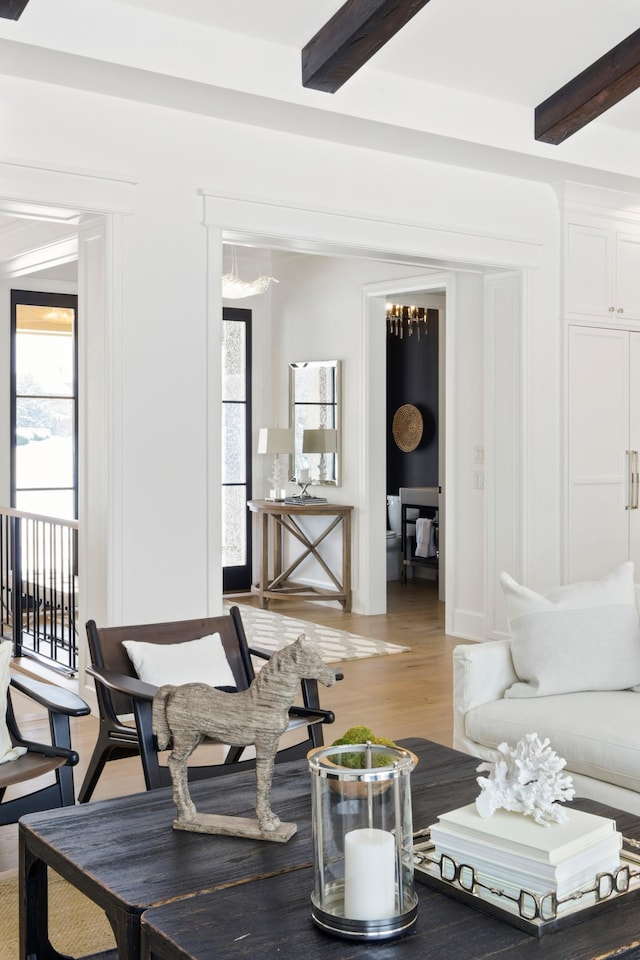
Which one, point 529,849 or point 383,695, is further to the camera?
point 383,695

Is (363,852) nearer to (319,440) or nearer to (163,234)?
(163,234)

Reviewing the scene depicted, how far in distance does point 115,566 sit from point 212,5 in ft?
8.11

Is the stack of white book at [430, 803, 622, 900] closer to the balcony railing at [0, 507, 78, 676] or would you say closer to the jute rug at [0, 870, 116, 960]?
the jute rug at [0, 870, 116, 960]

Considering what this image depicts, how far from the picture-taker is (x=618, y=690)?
331cm

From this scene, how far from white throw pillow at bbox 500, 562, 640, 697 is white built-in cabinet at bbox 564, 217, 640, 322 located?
3.28 metres

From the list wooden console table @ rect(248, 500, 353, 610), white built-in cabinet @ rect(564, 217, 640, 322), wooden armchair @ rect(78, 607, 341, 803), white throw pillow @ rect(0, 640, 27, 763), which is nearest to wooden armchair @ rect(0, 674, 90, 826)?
white throw pillow @ rect(0, 640, 27, 763)

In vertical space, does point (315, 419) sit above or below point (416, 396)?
below

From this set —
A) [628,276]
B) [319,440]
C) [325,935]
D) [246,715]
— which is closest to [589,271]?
[628,276]

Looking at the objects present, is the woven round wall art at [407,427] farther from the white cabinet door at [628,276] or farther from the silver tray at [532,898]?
the silver tray at [532,898]

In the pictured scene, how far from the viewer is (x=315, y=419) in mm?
8281

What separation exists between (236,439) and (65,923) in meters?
6.38

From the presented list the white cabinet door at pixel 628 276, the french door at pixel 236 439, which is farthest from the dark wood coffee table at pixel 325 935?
the french door at pixel 236 439

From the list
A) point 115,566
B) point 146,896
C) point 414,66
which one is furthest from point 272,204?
point 146,896

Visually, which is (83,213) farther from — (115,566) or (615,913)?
(615,913)
